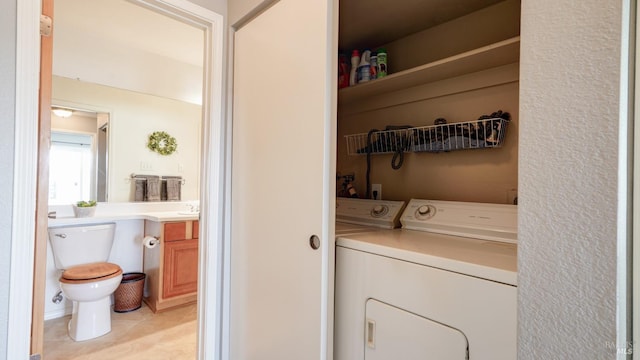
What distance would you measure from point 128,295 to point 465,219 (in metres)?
2.80

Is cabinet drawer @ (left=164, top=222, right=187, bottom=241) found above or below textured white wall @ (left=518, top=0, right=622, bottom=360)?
below

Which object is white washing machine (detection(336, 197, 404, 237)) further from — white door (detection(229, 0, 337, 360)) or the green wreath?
the green wreath

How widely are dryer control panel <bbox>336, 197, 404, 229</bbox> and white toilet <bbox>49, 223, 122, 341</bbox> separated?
184 centimetres

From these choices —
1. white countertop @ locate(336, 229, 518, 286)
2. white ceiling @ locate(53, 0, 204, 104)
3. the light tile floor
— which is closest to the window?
white ceiling @ locate(53, 0, 204, 104)

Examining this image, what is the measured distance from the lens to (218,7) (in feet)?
5.17

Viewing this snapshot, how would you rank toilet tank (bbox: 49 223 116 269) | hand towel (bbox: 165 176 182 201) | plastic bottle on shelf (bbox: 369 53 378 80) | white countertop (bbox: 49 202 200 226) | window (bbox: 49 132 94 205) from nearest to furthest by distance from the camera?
plastic bottle on shelf (bbox: 369 53 378 80), toilet tank (bbox: 49 223 116 269), white countertop (bbox: 49 202 200 226), window (bbox: 49 132 94 205), hand towel (bbox: 165 176 182 201)

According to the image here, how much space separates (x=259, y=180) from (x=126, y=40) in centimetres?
217

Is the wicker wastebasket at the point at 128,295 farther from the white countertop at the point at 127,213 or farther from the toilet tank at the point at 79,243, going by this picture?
the white countertop at the point at 127,213

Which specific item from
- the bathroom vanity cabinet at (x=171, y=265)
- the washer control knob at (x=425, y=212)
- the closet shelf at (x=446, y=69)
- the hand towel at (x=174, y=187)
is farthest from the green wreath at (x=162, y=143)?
the washer control knob at (x=425, y=212)

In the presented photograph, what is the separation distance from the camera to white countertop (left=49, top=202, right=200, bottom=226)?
2.36m

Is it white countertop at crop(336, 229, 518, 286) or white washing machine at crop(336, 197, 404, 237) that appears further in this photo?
white washing machine at crop(336, 197, 404, 237)

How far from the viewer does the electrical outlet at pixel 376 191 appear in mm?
1780

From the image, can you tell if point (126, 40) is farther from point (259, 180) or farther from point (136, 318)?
point (136, 318)

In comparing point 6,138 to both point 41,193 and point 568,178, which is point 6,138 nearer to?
point 41,193
